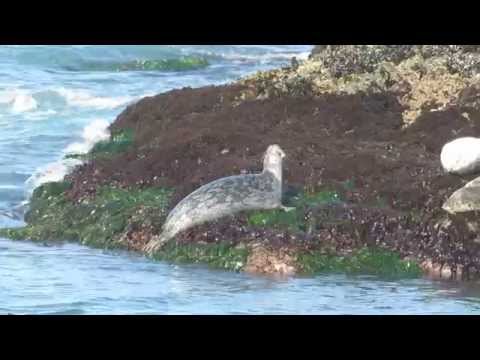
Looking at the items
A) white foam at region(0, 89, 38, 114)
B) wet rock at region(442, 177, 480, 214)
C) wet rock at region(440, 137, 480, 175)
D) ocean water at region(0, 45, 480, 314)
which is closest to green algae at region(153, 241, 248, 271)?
ocean water at region(0, 45, 480, 314)

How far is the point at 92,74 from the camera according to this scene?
136ft

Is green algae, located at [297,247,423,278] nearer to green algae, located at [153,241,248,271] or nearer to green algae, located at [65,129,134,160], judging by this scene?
green algae, located at [153,241,248,271]

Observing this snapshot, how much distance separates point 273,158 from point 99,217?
2.64 meters

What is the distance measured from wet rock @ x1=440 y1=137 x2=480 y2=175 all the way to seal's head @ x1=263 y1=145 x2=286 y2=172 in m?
2.24

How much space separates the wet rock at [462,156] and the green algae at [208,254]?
330 centimetres

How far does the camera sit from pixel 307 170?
20.3m

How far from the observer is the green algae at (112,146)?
913 inches

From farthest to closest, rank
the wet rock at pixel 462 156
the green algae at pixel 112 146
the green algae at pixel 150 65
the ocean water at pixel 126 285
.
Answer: the green algae at pixel 150 65, the green algae at pixel 112 146, the wet rock at pixel 462 156, the ocean water at pixel 126 285

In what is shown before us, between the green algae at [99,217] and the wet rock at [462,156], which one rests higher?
the wet rock at [462,156]

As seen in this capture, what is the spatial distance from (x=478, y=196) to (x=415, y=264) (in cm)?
137

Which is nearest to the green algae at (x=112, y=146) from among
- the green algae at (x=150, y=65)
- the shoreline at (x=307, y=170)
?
the shoreline at (x=307, y=170)

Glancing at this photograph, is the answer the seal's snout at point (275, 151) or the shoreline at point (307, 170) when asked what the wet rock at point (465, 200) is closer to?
the shoreline at point (307, 170)

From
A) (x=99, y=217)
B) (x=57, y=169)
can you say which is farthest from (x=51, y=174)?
(x=99, y=217)
